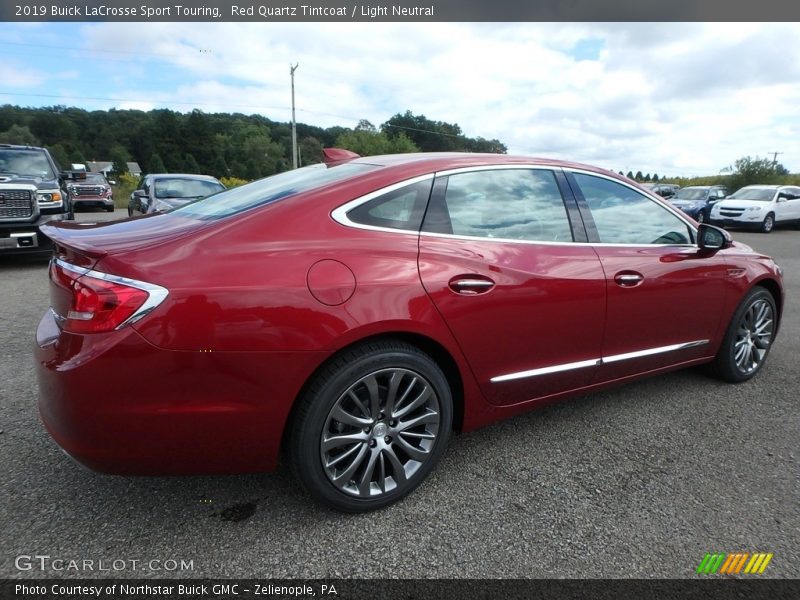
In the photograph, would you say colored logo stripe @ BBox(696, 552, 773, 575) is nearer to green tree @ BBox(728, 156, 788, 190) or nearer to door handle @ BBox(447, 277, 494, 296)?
door handle @ BBox(447, 277, 494, 296)

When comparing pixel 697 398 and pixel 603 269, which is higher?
pixel 603 269

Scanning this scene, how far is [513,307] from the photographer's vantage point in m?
2.46

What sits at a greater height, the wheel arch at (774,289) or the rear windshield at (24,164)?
the rear windshield at (24,164)

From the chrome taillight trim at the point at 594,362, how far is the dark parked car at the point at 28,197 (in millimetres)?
6966

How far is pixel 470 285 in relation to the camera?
2326 mm

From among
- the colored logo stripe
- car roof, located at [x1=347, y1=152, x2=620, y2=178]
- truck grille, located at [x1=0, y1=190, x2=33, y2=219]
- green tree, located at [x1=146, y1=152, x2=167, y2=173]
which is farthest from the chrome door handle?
green tree, located at [x1=146, y1=152, x2=167, y2=173]

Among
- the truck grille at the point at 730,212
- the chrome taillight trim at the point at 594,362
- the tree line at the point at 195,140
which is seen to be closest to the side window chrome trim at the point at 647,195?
the chrome taillight trim at the point at 594,362

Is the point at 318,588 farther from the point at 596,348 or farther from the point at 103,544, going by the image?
the point at 596,348

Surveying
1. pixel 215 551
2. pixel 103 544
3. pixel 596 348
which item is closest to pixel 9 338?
pixel 103 544

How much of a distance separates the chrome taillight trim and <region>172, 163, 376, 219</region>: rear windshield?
4.07 ft

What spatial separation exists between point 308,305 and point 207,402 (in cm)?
50

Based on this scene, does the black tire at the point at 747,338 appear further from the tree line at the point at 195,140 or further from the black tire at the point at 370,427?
the tree line at the point at 195,140

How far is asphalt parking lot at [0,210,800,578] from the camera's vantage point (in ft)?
6.36
